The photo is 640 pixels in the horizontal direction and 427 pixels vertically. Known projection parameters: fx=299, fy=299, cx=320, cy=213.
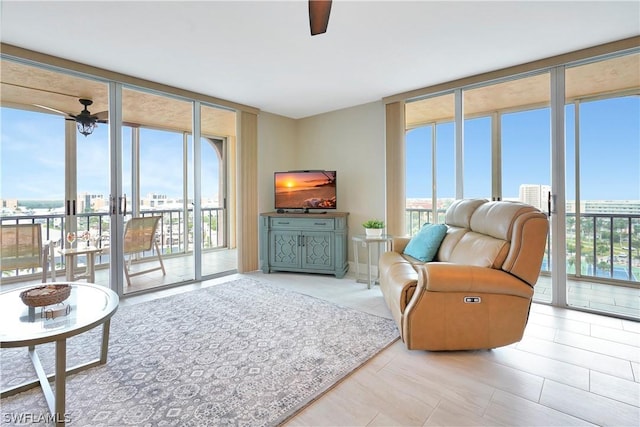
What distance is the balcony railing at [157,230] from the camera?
12.2ft

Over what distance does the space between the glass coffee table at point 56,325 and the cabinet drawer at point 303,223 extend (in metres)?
2.50

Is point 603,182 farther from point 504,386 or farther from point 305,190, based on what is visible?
point 305,190

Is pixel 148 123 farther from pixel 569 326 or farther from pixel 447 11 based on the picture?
pixel 569 326

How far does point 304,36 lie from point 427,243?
2174mm

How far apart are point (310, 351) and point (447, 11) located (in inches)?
103

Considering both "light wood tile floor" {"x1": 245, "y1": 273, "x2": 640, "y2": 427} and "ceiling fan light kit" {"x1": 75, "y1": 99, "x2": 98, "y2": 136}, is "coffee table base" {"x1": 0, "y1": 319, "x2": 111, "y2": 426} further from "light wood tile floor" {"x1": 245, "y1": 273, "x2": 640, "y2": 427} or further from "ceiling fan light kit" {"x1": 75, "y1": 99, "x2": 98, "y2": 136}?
"ceiling fan light kit" {"x1": 75, "y1": 99, "x2": 98, "y2": 136}

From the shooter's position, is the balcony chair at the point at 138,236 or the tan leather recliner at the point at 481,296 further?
the balcony chair at the point at 138,236

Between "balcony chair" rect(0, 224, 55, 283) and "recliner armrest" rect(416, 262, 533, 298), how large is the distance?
3.75 meters

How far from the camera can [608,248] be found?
3.65 metres

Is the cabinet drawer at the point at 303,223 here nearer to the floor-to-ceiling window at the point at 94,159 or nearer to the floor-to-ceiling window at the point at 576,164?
the floor-to-ceiling window at the point at 94,159

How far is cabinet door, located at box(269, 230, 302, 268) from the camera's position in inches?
168

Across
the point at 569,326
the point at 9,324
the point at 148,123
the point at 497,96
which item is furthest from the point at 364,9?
the point at 148,123

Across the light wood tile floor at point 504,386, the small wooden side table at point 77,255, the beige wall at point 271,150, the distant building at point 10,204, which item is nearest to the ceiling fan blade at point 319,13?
the light wood tile floor at point 504,386

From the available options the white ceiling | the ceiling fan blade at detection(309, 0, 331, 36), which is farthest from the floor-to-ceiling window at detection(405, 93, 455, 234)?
the ceiling fan blade at detection(309, 0, 331, 36)
